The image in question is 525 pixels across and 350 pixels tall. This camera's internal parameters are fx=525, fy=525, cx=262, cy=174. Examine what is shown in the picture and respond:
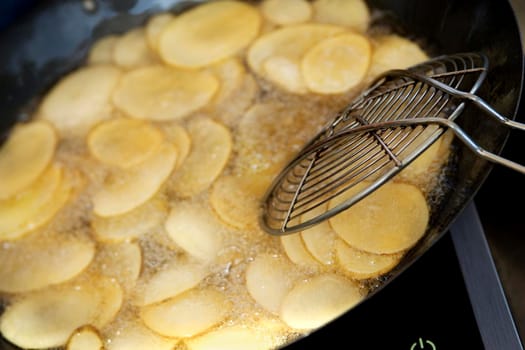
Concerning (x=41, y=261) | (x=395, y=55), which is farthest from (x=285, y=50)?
(x=41, y=261)

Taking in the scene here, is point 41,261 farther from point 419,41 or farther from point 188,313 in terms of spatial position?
point 419,41

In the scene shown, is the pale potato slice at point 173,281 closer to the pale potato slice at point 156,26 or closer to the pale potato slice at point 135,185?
the pale potato slice at point 135,185

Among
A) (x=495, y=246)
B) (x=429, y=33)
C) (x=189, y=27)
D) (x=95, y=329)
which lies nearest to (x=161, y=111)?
(x=189, y=27)

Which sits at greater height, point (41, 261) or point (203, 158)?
point (203, 158)

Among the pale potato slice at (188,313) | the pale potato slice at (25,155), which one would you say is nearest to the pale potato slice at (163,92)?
the pale potato slice at (25,155)

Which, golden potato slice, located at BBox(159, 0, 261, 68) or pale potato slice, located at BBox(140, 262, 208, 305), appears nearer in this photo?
pale potato slice, located at BBox(140, 262, 208, 305)

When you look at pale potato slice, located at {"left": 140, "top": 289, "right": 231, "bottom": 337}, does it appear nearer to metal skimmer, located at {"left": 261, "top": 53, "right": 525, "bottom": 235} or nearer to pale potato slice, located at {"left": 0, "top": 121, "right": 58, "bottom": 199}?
metal skimmer, located at {"left": 261, "top": 53, "right": 525, "bottom": 235}

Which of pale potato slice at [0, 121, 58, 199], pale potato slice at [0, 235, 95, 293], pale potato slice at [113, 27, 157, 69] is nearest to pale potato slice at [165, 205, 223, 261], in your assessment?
pale potato slice at [0, 235, 95, 293]
